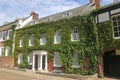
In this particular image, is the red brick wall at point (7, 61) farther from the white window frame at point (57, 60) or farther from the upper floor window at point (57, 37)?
the upper floor window at point (57, 37)

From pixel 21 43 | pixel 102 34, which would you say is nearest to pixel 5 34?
pixel 21 43

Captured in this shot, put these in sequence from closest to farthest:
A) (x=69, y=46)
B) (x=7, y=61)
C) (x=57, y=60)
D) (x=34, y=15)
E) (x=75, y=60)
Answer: (x=75, y=60), (x=69, y=46), (x=57, y=60), (x=7, y=61), (x=34, y=15)

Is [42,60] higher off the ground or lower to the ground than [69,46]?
lower

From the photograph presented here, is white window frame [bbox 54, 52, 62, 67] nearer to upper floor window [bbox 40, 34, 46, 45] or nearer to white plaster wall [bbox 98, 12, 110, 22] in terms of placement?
upper floor window [bbox 40, 34, 46, 45]

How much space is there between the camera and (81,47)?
2452 centimetres

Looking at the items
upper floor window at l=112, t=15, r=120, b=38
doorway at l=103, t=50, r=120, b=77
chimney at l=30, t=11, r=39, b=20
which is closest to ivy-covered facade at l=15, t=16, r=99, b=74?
doorway at l=103, t=50, r=120, b=77

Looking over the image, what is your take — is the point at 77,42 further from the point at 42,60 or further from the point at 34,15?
the point at 34,15

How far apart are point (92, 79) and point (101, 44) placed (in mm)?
4811

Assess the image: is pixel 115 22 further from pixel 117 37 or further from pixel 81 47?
pixel 81 47

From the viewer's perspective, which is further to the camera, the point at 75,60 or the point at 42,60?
the point at 42,60

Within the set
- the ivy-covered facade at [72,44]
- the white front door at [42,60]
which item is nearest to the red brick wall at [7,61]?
the ivy-covered facade at [72,44]

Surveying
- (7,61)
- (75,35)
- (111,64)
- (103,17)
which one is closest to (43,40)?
(75,35)

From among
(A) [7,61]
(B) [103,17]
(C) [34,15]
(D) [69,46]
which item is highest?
(C) [34,15]

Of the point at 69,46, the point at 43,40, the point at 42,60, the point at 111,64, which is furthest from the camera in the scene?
the point at 43,40
